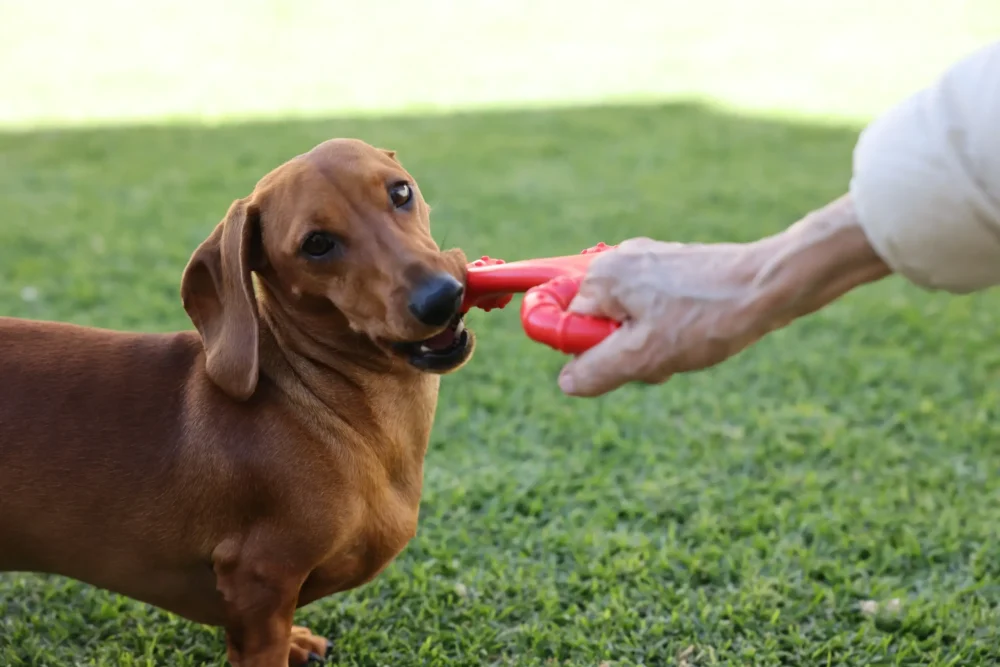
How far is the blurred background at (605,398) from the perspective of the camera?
3.13 m

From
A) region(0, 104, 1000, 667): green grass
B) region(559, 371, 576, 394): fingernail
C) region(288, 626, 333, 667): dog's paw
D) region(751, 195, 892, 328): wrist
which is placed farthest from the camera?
region(0, 104, 1000, 667): green grass

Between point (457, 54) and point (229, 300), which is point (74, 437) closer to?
point (229, 300)

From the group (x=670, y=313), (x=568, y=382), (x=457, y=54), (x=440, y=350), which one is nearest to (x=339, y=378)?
(x=440, y=350)

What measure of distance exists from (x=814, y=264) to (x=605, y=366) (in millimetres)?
464

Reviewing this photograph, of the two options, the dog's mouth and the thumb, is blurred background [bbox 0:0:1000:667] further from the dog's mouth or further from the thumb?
the thumb

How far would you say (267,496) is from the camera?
261 cm

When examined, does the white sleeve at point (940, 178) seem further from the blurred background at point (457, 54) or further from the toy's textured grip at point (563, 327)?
the blurred background at point (457, 54)

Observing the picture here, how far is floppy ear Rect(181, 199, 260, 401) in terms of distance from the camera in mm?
2576

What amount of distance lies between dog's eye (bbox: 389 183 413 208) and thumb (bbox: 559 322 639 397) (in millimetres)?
810

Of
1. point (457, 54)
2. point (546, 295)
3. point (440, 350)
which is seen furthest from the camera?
point (457, 54)

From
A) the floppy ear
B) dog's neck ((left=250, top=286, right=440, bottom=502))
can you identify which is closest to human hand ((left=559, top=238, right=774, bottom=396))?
dog's neck ((left=250, top=286, right=440, bottom=502))

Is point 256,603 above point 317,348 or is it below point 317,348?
below

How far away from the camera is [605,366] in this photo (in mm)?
2078

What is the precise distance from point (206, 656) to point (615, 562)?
134cm
